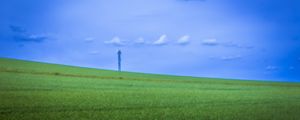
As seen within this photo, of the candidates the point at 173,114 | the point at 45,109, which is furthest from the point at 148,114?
the point at 45,109

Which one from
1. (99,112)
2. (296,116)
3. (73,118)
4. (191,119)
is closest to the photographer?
(73,118)

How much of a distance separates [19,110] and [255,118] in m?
7.02

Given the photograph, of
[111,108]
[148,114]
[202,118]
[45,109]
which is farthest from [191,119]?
[45,109]

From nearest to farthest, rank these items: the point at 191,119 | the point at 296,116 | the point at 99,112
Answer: the point at 191,119 < the point at 99,112 < the point at 296,116

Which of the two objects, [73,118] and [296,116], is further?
[296,116]

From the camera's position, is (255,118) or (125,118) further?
(255,118)

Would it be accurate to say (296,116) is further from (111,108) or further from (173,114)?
(111,108)

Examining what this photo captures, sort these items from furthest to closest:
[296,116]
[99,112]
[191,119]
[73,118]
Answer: [296,116] → [99,112] → [191,119] → [73,118]

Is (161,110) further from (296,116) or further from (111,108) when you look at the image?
(296,116)

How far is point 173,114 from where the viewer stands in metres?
12.7

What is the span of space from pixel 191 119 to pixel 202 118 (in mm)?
476

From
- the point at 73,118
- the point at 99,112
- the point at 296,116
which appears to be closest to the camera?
the point at 73,118

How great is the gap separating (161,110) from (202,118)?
2.08m

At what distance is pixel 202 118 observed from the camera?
39.2 feet
